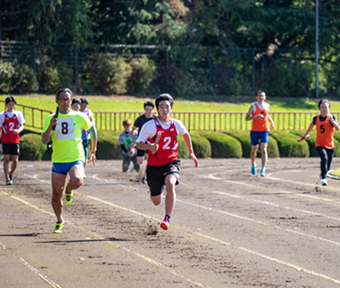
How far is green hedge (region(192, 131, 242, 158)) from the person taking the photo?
995 inches

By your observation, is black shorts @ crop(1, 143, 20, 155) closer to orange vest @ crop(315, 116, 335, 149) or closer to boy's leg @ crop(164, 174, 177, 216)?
orange vest @ crop(315, 116, 335, 149)

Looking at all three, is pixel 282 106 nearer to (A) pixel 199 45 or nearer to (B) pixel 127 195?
(A) pixel 199 45

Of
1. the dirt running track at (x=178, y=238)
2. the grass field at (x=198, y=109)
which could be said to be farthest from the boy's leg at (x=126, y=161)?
the grass field at (x=198, y=109)

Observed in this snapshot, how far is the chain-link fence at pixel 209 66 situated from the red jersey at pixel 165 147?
2823 cm

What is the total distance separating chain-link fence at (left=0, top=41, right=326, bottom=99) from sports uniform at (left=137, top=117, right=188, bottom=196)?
28.2 meters

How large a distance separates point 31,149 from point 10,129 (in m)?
7.65

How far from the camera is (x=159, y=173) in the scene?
981cm

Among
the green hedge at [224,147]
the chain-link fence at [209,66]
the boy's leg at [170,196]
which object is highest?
the chain-link fence at [209,66]

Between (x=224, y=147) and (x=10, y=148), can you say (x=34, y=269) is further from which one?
(x=224, y=147)

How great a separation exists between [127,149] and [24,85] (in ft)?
58.4

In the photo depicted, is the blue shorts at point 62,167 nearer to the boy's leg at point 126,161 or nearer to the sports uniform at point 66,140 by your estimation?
the sports uniform at point 66,140

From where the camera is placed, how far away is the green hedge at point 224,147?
995 inches

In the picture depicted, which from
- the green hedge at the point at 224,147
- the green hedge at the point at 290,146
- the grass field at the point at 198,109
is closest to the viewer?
the green hedge at the point at 224,147

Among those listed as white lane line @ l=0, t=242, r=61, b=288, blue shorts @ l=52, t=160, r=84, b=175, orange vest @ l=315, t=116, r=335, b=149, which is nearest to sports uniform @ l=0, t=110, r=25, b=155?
blue shorts @ l=52, t=160, r=84, b=175
